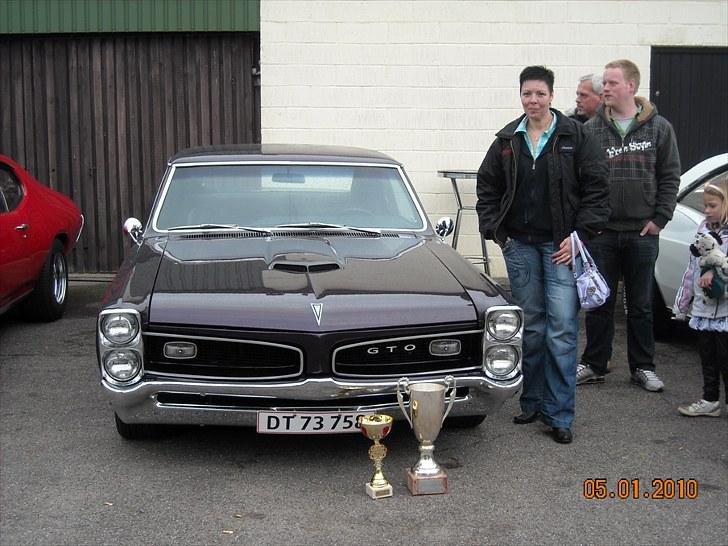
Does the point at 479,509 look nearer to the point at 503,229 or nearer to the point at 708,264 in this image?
the point at 503,229

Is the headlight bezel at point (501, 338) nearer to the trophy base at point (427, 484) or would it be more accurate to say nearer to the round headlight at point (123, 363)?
the trophy base at point (427, 484)

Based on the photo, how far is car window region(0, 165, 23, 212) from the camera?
24.5 ft

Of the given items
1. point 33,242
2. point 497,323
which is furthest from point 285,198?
point 33,242

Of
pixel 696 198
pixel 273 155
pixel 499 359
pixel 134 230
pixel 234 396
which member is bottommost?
pixel 234 396

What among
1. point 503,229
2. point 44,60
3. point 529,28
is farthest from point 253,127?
point 503,229

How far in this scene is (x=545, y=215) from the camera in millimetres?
5020

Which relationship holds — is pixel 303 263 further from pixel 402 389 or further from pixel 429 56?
pixel 429 56

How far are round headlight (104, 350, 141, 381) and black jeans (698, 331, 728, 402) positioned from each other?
312cm

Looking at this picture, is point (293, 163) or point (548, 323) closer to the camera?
point (548, 323)

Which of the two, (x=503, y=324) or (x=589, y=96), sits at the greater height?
(x=589, y=96)

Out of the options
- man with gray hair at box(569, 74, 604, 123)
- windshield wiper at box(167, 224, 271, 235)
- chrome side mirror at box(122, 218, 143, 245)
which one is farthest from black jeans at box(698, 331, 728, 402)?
chrome side mirror at box(122, 218, 143, 245)

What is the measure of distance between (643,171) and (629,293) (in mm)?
790

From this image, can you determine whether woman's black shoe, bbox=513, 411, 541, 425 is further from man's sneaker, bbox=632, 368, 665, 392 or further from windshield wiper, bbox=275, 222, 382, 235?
windshield wiper, bbox=275, 222, 382, 235
